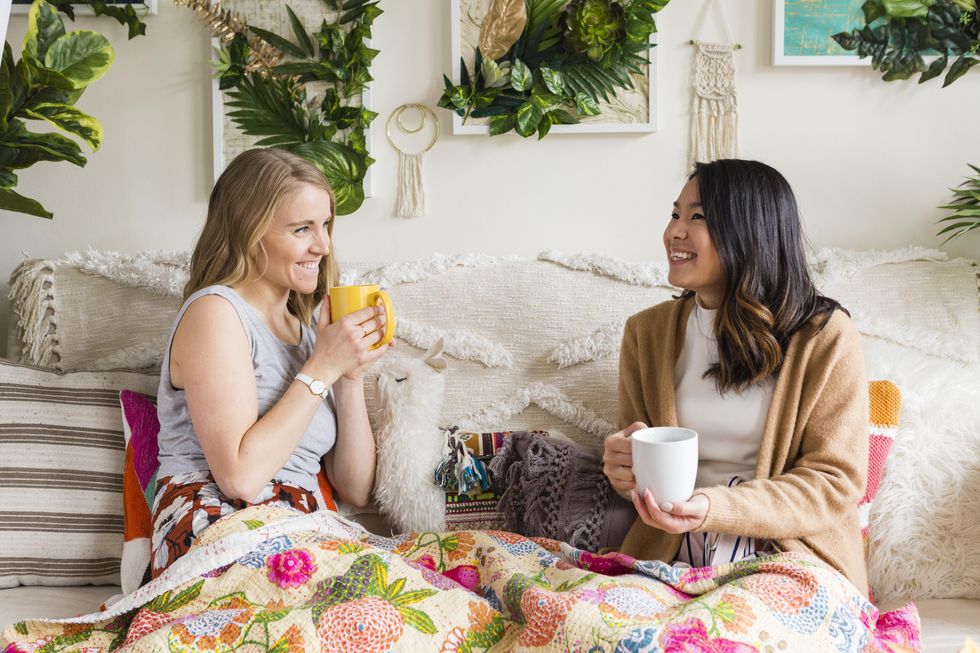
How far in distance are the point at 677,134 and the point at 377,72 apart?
0.77 m

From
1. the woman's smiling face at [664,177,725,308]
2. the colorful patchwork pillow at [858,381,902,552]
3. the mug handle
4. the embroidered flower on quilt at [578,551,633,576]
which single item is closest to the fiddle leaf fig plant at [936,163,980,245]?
the colorful patchwork pillow at [858,381,902,552]

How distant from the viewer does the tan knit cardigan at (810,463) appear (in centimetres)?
133

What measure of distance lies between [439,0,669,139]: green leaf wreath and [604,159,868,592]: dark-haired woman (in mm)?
613

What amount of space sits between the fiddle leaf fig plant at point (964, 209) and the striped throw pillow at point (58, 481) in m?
1.91

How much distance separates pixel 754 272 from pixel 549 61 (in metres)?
0.87

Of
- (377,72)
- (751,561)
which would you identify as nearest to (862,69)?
(377,72)

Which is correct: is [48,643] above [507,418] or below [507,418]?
below

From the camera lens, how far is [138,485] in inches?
64.6

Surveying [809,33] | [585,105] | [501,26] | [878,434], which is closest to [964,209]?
[809,33]

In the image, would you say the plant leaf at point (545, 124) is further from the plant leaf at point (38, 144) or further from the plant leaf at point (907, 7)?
the plant leaf at point (38, 144)

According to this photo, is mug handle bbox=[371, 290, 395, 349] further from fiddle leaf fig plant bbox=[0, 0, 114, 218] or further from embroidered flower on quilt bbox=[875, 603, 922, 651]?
embroidered flower on quilt bbox=[875, 603, 922, 651]

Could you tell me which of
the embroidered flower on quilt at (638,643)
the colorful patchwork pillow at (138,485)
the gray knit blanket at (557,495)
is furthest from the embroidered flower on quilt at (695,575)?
the colorful patchwork pillow at (138,485)

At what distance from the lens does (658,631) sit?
1.09 m

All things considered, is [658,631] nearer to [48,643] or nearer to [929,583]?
[929,583]
